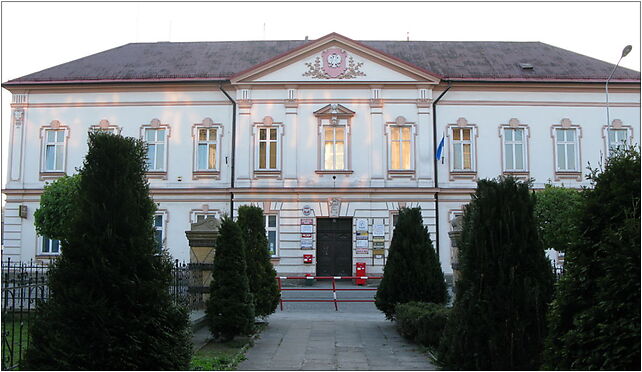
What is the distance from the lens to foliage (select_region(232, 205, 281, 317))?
42.0ft

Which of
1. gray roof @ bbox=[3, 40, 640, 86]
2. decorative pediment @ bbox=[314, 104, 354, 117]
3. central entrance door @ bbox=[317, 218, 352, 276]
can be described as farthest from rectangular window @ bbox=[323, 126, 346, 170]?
gray roof @ bbox=[3, 40, 640, 86]

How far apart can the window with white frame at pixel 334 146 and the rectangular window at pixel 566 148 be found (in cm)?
1012

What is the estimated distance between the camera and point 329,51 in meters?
27.8

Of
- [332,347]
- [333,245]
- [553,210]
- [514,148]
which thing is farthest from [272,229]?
[332,347]

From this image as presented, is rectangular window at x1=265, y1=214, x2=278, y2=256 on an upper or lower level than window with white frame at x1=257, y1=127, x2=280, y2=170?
lower

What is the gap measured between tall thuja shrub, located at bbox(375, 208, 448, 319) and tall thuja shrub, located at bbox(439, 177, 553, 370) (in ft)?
19.6

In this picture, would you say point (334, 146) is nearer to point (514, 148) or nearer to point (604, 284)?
point (514, 148)

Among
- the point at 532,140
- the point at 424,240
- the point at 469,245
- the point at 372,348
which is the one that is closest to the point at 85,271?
the point at 469,245

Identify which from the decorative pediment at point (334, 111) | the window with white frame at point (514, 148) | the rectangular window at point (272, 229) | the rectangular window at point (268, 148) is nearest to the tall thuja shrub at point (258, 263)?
the rectangular window at point (272, 229)

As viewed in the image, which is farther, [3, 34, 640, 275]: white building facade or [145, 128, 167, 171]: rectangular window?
[145, 128, 167, 171]: rectangular window

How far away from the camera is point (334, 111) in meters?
27.5

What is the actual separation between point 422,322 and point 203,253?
5690mm

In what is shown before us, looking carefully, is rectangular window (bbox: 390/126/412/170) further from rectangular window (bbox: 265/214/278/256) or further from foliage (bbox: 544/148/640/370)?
foliage (bbox: 544/148/640/370)

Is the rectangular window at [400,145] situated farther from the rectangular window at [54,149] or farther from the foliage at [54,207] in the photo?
the rectangular window at [54,149]
